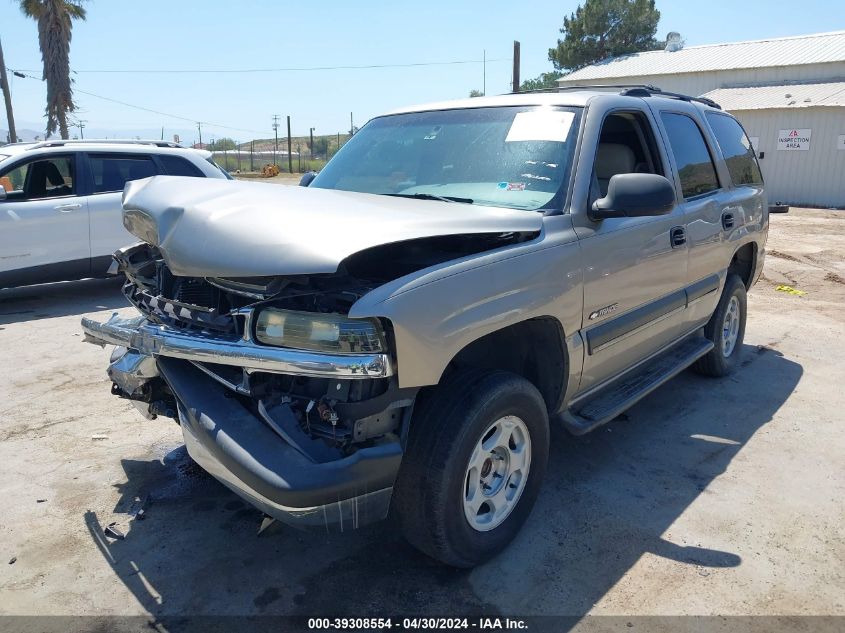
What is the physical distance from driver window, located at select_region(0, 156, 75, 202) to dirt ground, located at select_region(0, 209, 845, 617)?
10.9ft

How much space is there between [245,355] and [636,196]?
1.89 metres

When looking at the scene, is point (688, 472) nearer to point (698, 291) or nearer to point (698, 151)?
point (698, 291)

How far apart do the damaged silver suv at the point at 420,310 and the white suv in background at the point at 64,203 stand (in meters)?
4.77

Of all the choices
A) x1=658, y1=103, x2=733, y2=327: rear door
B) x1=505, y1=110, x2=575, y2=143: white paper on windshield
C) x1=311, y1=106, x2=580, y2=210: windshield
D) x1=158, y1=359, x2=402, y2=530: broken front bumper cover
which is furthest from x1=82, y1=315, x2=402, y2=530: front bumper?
x1=658, y1=103, x2=733, y2=327: rear door

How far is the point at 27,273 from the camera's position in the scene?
7328 millimetres

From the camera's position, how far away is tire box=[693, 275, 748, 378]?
16.7 feet

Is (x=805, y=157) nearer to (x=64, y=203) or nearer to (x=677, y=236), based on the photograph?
(x=677, y=236)

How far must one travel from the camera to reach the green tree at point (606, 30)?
43281mm

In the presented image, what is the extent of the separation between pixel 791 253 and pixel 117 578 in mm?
11761

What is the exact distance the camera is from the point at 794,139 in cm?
2150

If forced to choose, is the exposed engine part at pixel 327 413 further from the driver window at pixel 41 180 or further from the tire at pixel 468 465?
the driver window at pixel 41 180

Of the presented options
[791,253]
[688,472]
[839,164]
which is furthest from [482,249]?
[839,164]

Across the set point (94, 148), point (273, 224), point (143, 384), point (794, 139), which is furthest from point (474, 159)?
point (794, 139)

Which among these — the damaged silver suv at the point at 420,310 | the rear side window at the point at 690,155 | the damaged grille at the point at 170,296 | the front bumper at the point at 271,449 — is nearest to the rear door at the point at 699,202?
the rear side window at the point at 690,155
